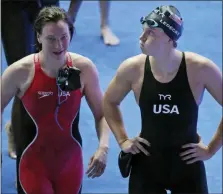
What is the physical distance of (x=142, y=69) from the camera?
280 cm

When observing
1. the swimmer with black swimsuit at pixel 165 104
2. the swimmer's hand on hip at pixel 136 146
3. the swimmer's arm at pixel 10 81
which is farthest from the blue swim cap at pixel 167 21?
the swimmer's arm at pixel 10 81

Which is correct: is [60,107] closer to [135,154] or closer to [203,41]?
[135,154]

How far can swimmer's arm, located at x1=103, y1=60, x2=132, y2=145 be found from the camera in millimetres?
2867

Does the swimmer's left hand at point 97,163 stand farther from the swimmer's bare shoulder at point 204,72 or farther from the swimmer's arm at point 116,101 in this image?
the swimmer's bare shoulder at point 204,72

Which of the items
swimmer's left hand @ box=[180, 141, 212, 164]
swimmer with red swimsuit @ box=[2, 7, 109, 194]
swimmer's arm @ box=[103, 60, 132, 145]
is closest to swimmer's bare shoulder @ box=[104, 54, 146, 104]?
swimmer's arm @ box=[103, 60, 132, 145]

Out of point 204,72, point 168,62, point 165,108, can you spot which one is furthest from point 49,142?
point 204,72

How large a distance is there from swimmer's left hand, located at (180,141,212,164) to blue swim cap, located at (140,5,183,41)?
50 centimetres

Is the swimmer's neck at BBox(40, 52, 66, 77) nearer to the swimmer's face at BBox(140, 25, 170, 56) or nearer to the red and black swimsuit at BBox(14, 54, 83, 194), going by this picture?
the red and black swimsuit at BBox(14, 54, 83, 194)

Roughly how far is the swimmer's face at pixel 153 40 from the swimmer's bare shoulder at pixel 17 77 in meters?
0.56

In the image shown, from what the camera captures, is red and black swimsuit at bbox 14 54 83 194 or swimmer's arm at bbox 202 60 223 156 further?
red and black swimsuit at bbox 14 54 83 194

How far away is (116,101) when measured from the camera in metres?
2.93

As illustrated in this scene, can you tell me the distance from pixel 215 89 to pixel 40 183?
0.94 metres

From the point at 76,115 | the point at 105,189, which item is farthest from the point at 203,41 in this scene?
the point at 76,115

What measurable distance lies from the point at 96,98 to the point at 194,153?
539mm
